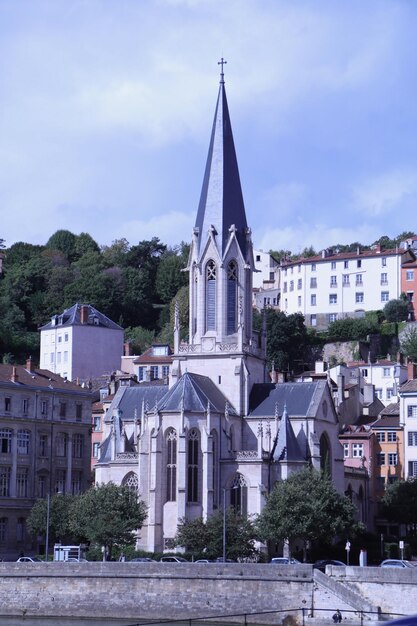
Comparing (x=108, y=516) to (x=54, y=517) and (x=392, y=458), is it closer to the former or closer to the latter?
→ (x=54, y=517)

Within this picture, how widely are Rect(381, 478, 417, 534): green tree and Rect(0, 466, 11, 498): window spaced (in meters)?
24.8

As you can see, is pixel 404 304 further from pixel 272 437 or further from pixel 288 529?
pixel 288 529

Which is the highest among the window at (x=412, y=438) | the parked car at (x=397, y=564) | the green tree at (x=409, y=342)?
the green tree at (x=409, y=342)

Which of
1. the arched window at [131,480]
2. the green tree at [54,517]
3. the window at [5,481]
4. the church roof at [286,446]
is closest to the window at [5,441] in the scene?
the window at [5,481]

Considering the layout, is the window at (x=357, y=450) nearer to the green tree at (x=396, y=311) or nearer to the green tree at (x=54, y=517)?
the green tree at (x=54, y=517)

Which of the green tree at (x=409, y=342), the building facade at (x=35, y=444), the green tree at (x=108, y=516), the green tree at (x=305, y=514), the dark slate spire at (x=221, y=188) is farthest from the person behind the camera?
the green tree at (x=409, y=342)

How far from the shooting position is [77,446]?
95438 mm

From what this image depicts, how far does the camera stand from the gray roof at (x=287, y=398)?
87.2 metres

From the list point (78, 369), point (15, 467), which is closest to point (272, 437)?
point (15, 467)

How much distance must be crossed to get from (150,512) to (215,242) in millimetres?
19114

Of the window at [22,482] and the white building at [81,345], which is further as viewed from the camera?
the white building at [81,345]

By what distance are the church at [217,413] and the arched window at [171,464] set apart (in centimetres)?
6

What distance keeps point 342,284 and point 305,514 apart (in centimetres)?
6772

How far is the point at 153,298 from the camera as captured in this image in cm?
16388
